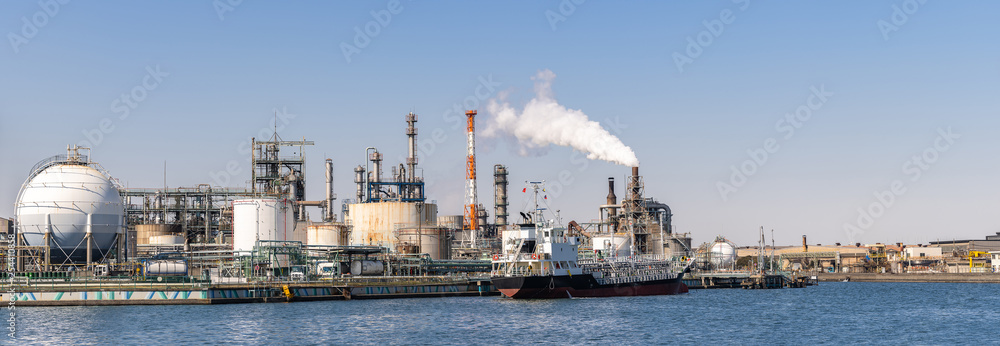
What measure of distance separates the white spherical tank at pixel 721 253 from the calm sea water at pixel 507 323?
66454mm

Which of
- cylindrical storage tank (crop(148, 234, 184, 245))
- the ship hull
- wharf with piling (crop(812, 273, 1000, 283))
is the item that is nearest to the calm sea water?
the ship hull

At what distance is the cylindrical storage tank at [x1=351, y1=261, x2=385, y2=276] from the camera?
10100 centimetres

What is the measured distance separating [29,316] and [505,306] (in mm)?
37076

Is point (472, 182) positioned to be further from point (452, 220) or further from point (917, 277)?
point (917, 277)

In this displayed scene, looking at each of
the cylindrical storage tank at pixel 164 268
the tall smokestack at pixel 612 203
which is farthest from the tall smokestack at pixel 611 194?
the cylindrical storage tank at pixel 164 268

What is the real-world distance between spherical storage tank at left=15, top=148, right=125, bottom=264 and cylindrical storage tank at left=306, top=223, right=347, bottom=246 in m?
32.1

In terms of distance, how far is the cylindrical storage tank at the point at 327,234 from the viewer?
121938 millimetres

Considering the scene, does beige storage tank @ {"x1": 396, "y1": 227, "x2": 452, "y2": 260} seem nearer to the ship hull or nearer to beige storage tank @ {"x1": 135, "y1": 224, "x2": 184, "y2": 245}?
the ship hull

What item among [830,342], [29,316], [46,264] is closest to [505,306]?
[830,342]

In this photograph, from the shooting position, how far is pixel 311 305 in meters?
84.5

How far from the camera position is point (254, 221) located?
109438 millimetres

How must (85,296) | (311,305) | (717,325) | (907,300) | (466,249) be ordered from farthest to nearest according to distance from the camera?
(466,249), (907,300), (311,305), (85,296), (717,325)

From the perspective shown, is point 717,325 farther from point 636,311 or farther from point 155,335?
point 155,335

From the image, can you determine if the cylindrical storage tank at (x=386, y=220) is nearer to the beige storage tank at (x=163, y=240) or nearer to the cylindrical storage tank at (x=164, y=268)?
the beige storage tank at (x=163, y=240)
